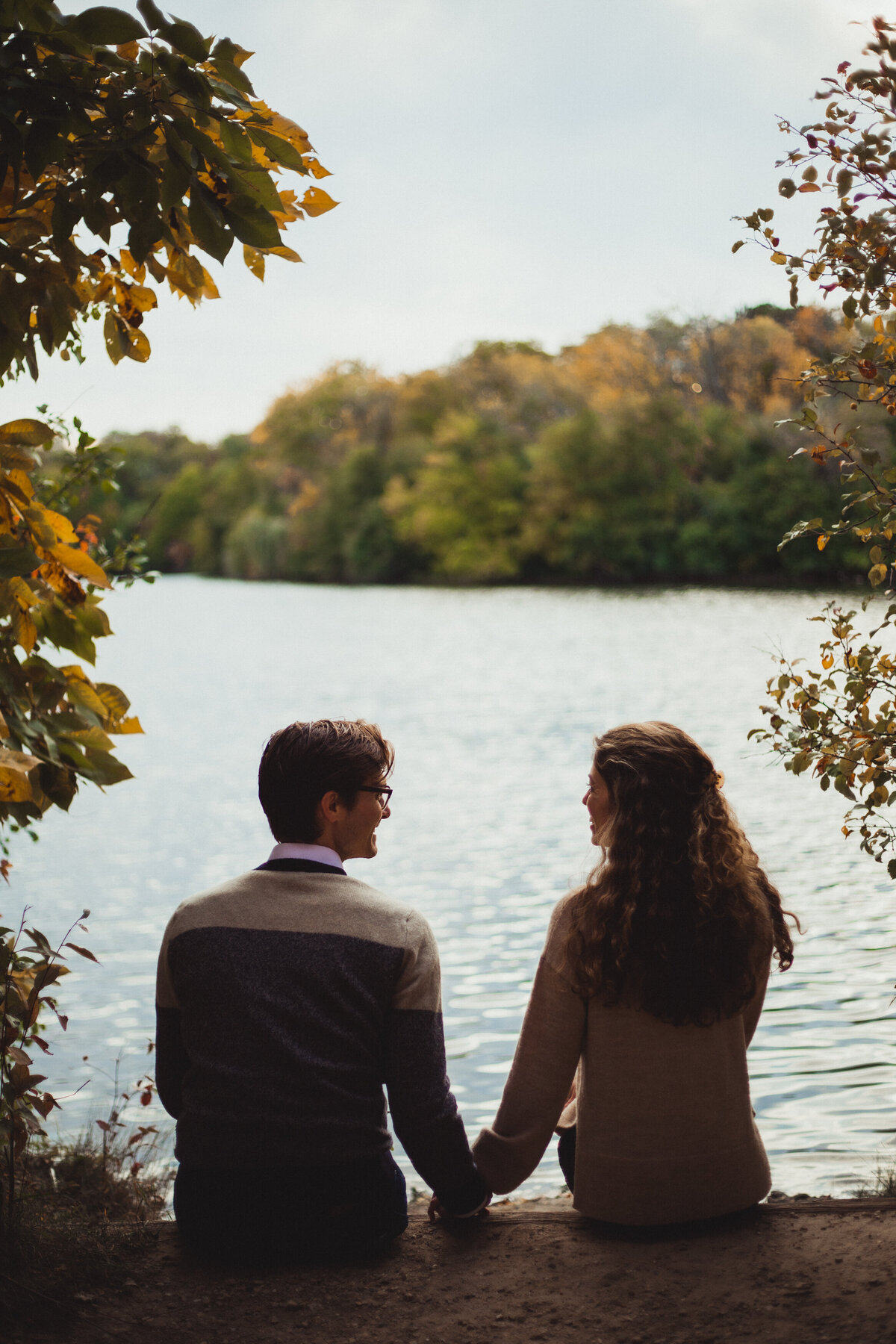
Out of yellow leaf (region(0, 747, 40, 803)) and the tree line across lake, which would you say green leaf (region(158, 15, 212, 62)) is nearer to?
yellow leaf (region(0, 747, 40, 803))

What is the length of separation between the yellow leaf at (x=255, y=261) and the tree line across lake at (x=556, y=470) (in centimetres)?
3315

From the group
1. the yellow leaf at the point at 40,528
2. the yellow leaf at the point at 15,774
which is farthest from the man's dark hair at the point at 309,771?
the yellow leaf at the point at 15,774

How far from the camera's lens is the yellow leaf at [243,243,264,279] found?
2.24 m

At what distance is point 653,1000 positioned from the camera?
2.53 m

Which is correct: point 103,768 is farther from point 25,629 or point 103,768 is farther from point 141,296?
point 141,296

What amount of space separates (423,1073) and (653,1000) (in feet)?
1.51

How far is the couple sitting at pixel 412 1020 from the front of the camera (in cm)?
241

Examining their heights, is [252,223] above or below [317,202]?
below

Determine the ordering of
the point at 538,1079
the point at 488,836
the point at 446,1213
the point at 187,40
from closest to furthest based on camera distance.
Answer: the point at 187,40 → the point at 538,1079 → the point at 446,1213 → the point at 488,836

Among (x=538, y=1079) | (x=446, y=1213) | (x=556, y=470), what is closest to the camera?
(x=538, y=1079)

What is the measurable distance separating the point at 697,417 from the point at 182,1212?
184 feet

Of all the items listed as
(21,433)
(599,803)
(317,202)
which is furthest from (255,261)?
(599,803)

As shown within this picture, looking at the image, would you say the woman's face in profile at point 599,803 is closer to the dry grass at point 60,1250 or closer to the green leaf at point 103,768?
the green leaf at point 103,768

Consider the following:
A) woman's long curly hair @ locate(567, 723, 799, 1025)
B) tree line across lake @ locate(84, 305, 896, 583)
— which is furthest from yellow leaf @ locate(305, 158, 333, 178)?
tree line across lake @ locate(84, 305, 896, 583)
